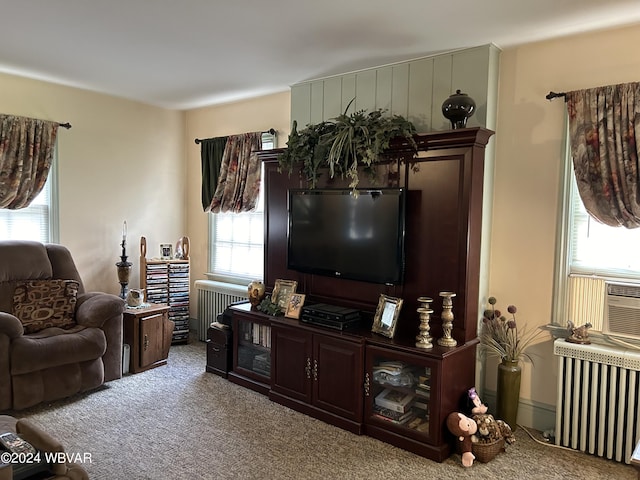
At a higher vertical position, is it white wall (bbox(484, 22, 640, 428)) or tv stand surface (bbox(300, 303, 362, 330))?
white wall (bbox(484, 22, 640, 428))

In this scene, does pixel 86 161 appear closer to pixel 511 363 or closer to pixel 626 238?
pixel 511 363

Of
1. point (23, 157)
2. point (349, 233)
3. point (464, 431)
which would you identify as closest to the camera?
point (464, 431)

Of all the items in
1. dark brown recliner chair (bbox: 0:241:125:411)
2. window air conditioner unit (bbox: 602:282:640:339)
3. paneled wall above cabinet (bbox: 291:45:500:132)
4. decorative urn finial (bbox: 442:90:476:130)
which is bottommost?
dark brown recliner chair (bbox: 0:241:125:411)

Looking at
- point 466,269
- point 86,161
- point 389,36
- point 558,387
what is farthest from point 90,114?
point 558,387

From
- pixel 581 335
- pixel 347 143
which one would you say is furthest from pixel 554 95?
pixel 581 335

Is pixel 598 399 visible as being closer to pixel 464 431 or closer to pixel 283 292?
pixel 464 431

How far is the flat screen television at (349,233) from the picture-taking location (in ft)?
10.7

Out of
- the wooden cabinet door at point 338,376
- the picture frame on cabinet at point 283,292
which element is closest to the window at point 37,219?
the picture frame on cabinet at point 283,292

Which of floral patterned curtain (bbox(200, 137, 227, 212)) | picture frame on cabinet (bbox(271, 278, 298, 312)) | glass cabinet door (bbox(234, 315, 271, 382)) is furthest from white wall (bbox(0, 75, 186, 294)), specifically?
picture frame on cabinet (bbox(271, 278, 298, 312))

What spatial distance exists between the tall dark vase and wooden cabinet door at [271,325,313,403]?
1279 millimetres

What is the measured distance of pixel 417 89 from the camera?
349 centimetres

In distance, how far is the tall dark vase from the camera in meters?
3.14

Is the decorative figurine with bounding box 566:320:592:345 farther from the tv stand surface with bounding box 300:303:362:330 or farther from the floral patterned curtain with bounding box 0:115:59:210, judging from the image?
the floral patterned curtain with bounding box 0:115:59:210

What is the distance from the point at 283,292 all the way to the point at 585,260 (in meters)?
2.15
